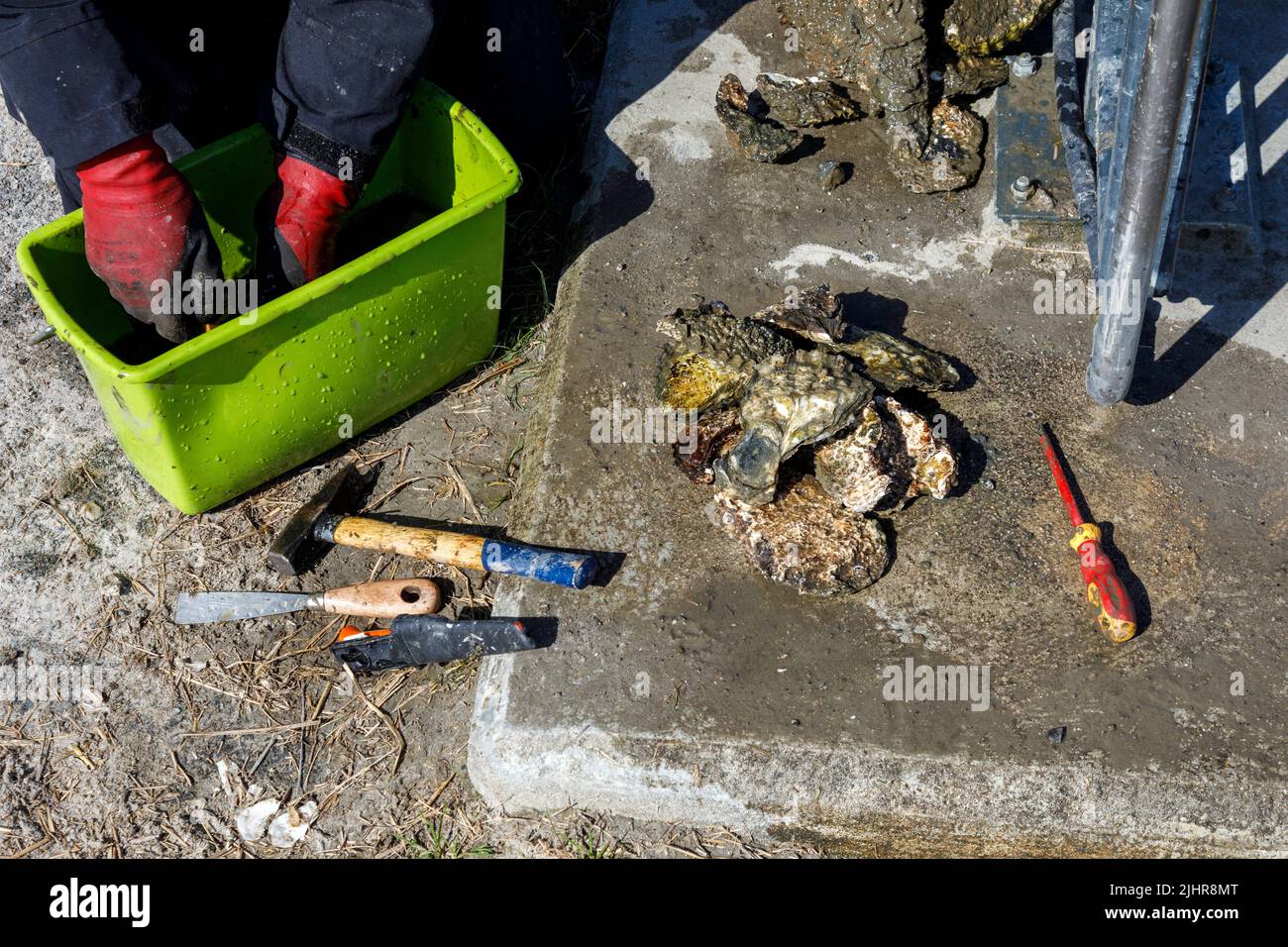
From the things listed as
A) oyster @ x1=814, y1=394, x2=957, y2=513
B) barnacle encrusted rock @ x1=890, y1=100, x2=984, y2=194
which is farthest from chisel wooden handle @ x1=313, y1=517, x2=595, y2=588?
barnacle encrusted rock @ x1=890, y1=100, x2=984, y2=194

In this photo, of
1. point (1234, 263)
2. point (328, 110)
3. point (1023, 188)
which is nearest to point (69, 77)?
point (328, 110)

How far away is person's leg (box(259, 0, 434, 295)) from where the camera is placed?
2.58 m

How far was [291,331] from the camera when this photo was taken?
2.56 meters

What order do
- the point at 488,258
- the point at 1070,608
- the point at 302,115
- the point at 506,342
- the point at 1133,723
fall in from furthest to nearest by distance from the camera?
the point at 506,342 < the point at 488,258 < the point at 302,115 < the point at 1070,608 < the point at 1133,723

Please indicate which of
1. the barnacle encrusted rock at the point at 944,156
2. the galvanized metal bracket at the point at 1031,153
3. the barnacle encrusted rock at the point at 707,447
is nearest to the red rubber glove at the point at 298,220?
the barnacle encrusted rock at the point at 707,447

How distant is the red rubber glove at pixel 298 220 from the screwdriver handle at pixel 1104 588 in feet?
6.02

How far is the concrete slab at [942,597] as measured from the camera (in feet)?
7.52

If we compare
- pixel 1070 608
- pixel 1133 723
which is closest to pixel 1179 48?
pixel 1070 608

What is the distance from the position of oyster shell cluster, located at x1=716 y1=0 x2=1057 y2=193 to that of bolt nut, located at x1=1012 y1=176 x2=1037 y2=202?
0.48ft

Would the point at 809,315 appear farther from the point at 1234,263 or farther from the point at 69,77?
the point at 69,77

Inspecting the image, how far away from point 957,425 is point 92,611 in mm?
2078

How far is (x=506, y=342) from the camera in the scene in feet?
10.5

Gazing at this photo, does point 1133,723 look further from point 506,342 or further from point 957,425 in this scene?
point 506,342

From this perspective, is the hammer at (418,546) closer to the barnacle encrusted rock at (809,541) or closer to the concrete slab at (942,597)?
the concrete slab at (942,597)
